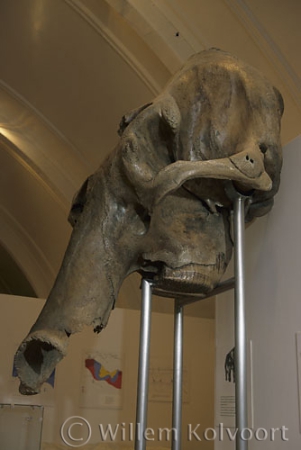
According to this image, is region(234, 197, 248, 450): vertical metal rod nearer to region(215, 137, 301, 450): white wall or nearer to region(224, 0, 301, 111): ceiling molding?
region(215, 137, 301, 450): white wall

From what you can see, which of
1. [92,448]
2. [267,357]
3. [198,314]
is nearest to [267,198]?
[267,357]

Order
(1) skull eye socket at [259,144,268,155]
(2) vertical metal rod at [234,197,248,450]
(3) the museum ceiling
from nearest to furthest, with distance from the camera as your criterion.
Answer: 1. (2) vertical metal rod at [234,197,248,450]
2. (1) skull eye socket at [259,144,268,155]
3. (3) the museum ceiling

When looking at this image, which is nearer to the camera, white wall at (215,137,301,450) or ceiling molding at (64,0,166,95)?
white wall at (215,137,301,450)

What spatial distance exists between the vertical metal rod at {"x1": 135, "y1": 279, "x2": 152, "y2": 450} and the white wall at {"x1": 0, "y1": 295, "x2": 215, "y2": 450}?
9.38 feet

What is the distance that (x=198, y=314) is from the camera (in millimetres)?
5820

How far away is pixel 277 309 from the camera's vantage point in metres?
2.16

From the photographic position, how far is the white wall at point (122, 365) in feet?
15.6

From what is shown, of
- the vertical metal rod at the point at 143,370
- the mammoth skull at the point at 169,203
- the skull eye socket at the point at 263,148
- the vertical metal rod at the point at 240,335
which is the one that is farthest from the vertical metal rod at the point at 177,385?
the skull eye socket at the point at 263,148

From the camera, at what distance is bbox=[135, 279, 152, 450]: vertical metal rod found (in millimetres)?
2041

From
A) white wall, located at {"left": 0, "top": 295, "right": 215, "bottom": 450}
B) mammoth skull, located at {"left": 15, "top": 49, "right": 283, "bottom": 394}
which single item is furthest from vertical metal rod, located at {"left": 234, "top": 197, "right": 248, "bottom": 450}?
white wall, located at {"left": 0, "top": 295, "right": 215, "bottom": 450}

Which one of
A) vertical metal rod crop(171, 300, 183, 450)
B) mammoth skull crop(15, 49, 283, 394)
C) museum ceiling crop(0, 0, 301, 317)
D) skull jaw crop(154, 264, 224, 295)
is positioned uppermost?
museum ceiling crop(0, 0, 301, 317)

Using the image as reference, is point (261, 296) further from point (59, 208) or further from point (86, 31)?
point (59, 208)

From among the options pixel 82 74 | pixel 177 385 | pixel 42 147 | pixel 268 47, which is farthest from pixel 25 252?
pixel 177 385

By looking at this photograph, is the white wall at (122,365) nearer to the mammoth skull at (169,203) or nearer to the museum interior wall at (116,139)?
the museum interior wall at (116,139)
